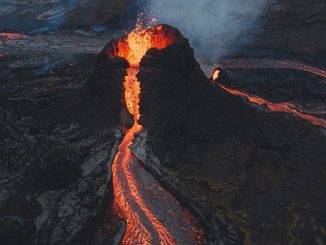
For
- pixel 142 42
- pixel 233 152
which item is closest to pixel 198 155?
pixel 233 152

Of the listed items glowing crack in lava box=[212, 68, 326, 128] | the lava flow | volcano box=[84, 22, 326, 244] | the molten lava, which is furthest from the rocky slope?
the lava flow

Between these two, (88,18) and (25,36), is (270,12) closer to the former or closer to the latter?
(88,18)

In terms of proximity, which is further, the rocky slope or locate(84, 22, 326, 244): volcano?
the rocky slope

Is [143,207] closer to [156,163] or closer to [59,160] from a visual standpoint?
[156,163]

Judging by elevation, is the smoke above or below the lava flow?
above

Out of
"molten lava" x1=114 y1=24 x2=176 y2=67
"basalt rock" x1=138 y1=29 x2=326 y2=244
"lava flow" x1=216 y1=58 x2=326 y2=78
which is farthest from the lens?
"lava flow" x1=216 y1=58 x2=326 y2=78

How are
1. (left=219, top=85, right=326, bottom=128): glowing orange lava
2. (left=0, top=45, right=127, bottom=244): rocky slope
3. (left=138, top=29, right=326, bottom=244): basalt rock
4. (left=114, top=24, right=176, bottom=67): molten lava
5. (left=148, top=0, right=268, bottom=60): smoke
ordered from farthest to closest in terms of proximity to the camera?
(left=148, top=0, right=268, bottom=60): smoke
(left=219, top=85, right=326, bottom=128): glowing orange lava
(left=114, top=24, right=176, bottom=67): molten lava
(left=0, top=45, right=127, bottom=244): rocky slope
(left=138, top=29, right=326, bottom=244): basalt rock

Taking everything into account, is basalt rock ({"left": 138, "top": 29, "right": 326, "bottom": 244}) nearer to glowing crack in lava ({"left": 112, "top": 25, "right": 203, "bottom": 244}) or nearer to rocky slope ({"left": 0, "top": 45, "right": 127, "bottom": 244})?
glowing crack in lava ({"left": 112, "top": 25, "right": 203, "bottom": 244})
